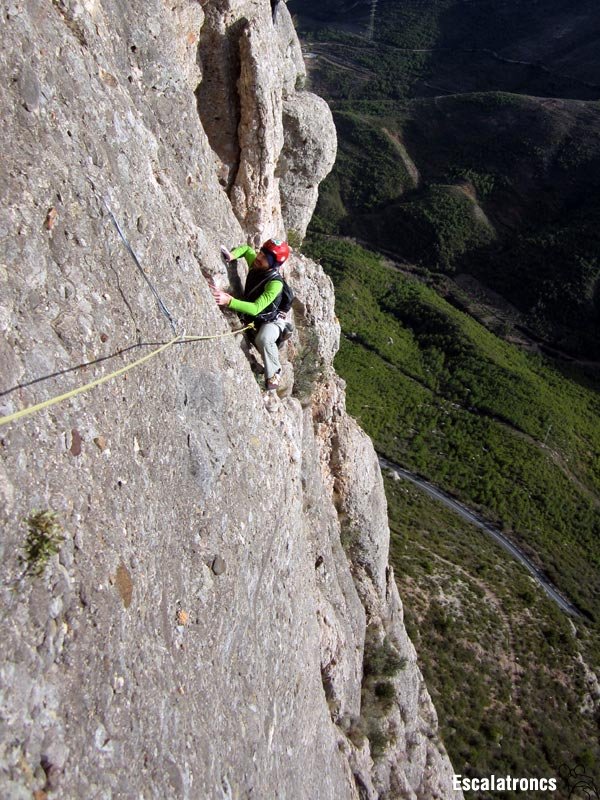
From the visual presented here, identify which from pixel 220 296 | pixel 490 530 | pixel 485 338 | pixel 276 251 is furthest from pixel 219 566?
pixel 485 338

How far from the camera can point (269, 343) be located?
959 centimetres

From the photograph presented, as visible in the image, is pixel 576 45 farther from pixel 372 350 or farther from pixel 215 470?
pixel 215 470

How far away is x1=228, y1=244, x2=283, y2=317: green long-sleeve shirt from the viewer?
8.74 m

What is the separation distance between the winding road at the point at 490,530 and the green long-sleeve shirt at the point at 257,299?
101 feet

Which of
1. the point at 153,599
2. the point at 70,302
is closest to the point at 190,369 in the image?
the point at 70,302

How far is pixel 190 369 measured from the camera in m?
7.38

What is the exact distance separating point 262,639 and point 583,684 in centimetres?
2421

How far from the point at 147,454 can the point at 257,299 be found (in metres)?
3.69

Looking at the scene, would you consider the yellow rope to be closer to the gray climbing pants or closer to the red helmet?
the gray climbing pants

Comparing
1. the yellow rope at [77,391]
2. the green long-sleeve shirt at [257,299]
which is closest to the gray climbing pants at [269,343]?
the green long-sleeve shirt at [257,299]

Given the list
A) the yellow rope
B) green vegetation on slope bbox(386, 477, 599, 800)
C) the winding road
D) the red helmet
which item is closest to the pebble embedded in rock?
the yellow rope

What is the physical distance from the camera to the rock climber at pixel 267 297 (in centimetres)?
928

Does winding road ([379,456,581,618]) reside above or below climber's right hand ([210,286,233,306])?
below

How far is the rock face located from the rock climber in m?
0.49
